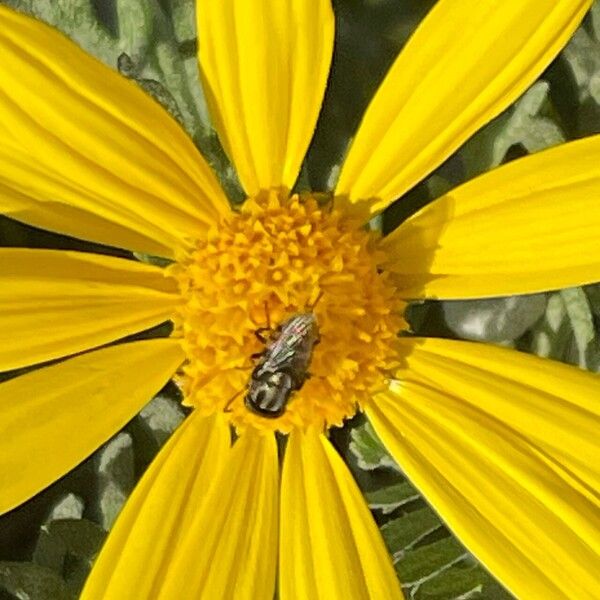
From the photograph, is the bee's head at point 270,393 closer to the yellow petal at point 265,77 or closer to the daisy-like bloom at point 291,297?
the daisy-like bloom at point 291,297

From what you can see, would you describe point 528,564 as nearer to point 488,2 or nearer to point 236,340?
point 236,340

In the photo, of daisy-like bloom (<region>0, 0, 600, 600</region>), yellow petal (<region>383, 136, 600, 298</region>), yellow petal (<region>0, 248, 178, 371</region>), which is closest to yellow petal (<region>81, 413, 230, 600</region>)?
daisy-like bloom (<region>0, 0, 600, 600</region>)

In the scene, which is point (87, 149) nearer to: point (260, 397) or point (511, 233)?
point (260, 397)

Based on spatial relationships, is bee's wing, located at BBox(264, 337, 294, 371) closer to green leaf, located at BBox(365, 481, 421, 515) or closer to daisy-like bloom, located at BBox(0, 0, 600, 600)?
daisy-like bloom, located at BBox(0, 0, 600, 600)

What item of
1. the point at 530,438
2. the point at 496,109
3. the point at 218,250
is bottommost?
the point at 530,438

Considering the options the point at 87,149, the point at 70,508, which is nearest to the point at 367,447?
the point at 70,508

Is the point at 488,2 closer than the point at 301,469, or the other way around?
the point at 488,2

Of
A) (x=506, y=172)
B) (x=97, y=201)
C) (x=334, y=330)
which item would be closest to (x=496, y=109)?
(x=506, y=172)
